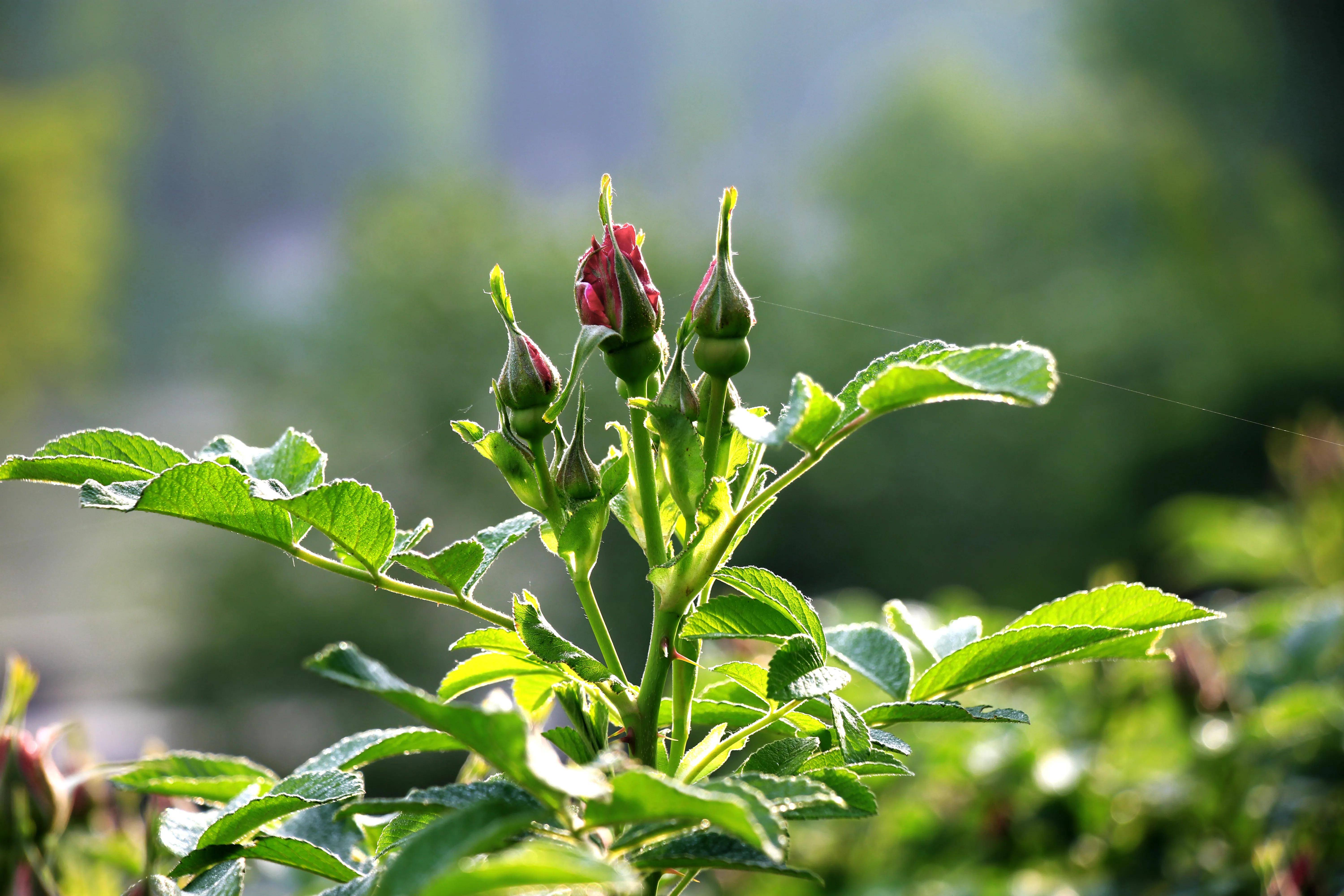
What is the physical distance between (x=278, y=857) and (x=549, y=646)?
0.12 m

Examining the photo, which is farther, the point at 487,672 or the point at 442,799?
the point at 487,672

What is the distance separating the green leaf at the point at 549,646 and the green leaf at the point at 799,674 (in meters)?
0.06

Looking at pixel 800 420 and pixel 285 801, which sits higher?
pixel 800 420

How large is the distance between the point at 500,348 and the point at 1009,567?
10.7 feet


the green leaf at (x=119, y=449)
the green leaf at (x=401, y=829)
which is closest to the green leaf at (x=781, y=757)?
the green leaf at (x=401, y=829)

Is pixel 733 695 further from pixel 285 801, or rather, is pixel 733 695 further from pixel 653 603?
pixel 285 801

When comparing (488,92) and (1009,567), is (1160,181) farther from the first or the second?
(488,92)

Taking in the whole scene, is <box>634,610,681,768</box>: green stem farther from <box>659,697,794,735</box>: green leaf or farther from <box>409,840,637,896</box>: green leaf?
<box>409,840,637,896</box>: green leaf

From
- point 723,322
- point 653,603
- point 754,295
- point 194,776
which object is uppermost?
point 723,322

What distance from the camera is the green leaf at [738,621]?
315mm

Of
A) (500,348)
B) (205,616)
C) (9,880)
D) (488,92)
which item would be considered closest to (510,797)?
(9,880)

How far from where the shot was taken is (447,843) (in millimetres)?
217

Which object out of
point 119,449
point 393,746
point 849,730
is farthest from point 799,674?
point 119,449

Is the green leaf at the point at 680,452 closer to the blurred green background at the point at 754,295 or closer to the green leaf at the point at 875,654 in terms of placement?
the green leaf at the point at 875,654
